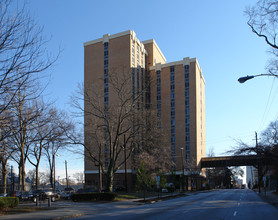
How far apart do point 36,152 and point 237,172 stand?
9647 centimetres

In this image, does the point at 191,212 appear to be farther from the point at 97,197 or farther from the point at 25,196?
the point at 25,196

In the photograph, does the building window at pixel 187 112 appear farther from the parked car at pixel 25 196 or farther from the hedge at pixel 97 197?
the hedge at pixel 97 197

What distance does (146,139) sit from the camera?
36938 mm

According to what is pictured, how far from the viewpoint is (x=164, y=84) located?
97.4 meters

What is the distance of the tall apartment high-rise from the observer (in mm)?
86438

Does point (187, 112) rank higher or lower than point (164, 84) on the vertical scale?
lower

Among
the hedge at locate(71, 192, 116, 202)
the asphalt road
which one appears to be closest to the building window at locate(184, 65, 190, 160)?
the hedge at locate(71, 192, 116, 202)

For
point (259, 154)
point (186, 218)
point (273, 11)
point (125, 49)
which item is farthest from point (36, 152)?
point (125, 49)

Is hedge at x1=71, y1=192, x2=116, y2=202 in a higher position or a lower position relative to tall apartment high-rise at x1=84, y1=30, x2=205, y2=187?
lower

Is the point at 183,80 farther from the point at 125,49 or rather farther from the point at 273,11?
the point at 273,11

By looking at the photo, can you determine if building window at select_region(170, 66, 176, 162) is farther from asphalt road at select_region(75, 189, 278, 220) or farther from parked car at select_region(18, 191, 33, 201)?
asphalt road at select_region(75, 189, 278, 220)

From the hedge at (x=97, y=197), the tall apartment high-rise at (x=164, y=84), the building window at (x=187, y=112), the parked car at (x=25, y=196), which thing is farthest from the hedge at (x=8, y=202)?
the building window at (x=187, y=112)

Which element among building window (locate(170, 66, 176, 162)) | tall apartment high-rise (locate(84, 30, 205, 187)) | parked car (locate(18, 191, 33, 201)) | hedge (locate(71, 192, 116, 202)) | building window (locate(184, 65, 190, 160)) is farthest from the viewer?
building window (locate(170, 66, 176, 162))

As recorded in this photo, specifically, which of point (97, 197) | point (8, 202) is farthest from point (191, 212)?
point (97, 197)
